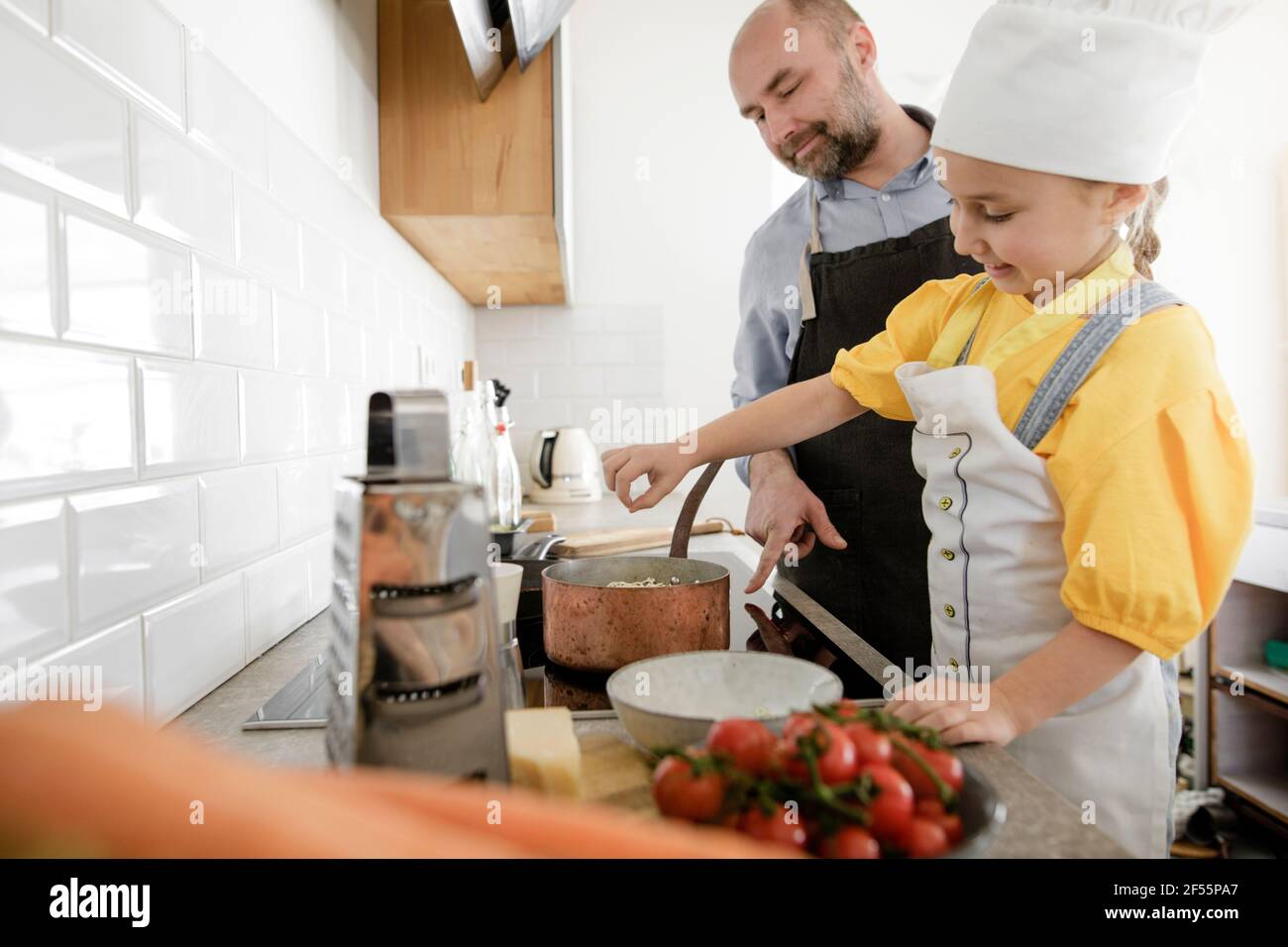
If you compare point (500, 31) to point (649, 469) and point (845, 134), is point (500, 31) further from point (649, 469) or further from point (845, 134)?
point (649, 469)

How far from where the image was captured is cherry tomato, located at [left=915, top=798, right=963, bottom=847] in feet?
1.31

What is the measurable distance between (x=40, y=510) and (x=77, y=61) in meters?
0.30

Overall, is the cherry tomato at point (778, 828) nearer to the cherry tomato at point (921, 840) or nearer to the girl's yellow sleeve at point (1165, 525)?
the cherry tomato at point (921, 840)

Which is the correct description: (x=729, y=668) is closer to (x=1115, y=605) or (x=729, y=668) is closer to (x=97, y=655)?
(x=1115, y=605)

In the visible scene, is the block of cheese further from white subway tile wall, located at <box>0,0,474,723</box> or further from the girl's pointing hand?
the girl's pointing hand

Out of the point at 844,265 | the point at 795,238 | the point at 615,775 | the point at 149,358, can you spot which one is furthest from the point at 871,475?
the point at 149,358

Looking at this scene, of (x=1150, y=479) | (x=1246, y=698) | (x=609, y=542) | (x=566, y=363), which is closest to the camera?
(x=1150, y=479)

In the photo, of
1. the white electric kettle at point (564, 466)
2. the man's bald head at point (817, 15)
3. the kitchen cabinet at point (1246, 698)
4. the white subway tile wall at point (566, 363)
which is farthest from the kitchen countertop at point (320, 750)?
the kitchen cabinet at point (1246, 698)

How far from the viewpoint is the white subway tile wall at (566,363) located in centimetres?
283

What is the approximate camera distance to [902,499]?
132 centimetres

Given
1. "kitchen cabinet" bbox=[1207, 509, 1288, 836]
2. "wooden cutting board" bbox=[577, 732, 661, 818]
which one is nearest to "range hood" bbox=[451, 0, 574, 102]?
"wooden cutting board" bbox=[577, 732, 661, 818]

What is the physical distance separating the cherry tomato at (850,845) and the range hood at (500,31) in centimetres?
103

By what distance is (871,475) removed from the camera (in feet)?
4.42

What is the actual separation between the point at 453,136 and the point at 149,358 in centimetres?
101
